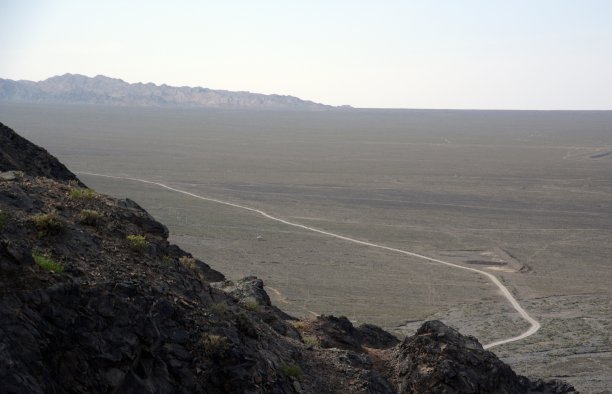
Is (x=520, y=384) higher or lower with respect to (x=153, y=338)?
lower

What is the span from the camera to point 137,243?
11.5 metres

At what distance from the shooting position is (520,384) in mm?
13492

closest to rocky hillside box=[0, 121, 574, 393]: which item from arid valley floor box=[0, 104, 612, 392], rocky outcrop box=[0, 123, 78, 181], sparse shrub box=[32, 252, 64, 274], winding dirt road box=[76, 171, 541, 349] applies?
sparse shrub box=[32, 252, 64, 274]

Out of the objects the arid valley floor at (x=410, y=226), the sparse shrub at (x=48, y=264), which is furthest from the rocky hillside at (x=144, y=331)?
the arid valley floor at (x=410, y=226)

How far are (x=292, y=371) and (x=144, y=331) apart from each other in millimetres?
2380

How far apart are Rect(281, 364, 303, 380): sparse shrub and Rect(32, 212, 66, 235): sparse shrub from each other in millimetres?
3320

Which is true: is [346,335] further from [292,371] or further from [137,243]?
[137,243]

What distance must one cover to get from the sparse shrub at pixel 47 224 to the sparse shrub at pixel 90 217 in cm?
86

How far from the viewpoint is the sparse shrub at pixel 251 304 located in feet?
43.4

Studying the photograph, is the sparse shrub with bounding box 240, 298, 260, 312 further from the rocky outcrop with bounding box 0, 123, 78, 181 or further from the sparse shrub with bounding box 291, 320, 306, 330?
the rocky outcrop with bounding box 0, 123, 78, 181

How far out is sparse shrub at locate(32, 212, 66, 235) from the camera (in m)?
10.6

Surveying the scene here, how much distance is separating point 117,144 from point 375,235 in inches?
2611

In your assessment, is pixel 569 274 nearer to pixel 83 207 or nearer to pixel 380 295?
pixel 380 295

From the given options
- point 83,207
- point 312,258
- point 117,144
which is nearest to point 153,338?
point 83,207
